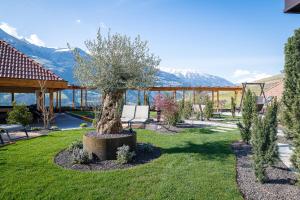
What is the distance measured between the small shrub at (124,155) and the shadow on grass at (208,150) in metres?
1.39

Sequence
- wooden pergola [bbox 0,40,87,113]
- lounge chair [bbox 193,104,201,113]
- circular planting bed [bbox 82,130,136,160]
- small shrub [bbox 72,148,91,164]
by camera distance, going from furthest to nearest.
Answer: lounge chair [bbox 193,104,201,113], wooden pergola [bbox 0,40,87,113], circular planting bed [bbox 82,130,136,160], small shrub [bbox 72,148,91,164]

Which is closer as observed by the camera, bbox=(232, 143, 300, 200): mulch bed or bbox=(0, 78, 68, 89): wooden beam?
bbox=(232, 143, 300, 200): mulch bed

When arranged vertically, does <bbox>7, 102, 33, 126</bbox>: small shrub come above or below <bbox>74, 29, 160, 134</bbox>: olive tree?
below

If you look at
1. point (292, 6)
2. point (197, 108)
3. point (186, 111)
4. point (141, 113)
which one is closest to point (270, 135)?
point (292, 6)

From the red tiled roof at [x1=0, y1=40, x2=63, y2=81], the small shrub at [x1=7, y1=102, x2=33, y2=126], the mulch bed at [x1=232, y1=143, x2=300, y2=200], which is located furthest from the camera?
the red tiled roof at [x1=0, y1=40, x2=63, y2=81]

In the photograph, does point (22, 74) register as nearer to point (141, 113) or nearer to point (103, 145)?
point (141, 113)

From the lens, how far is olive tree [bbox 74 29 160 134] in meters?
7.60

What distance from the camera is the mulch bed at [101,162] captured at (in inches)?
254

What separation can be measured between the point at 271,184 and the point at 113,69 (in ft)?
15.5

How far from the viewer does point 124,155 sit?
22.1ft

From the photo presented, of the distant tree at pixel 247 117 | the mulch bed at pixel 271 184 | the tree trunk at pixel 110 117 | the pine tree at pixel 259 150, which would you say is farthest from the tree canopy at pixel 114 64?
the mulch bed at pixel 271 184

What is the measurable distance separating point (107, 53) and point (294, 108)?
15.9ft

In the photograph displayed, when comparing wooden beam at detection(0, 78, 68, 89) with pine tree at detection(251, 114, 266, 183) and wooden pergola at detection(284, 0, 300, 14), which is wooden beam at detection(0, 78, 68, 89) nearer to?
pine tree at detection(251, 114, 266, 183)

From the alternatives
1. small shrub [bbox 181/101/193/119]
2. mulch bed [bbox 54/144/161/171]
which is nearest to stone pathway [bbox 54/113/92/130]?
small shrub [bbox 181/101/193/119]
